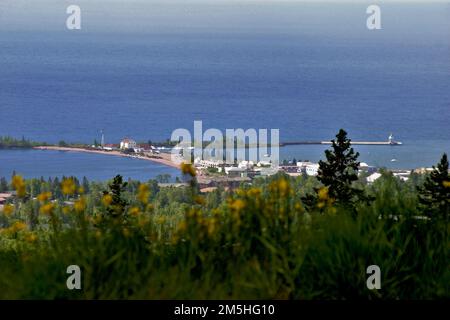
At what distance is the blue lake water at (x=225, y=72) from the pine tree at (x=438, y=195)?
15910 millimetres

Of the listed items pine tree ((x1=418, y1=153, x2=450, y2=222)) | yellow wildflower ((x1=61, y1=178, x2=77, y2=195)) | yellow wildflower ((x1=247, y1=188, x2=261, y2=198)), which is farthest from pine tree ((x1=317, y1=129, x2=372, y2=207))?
yellow wildflower ((x1=61, y1=178, x2=77, y2=195))

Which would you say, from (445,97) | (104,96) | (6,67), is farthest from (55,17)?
(445,97)

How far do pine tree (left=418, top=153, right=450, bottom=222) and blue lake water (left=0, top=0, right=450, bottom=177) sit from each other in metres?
15.9

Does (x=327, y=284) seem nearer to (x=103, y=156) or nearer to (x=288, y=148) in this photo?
(x=103, y=156)

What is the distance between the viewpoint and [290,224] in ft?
10.1

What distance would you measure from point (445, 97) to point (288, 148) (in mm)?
18985

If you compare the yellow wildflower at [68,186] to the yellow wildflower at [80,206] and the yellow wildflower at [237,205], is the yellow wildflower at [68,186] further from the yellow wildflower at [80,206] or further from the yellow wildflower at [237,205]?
the yellow wildflower at [237,205]

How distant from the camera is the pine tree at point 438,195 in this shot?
3.51m

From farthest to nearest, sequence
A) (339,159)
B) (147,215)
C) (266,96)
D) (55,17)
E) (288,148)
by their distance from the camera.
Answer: (266,96)
(55,17)
(288,148)
(339,159)
(147,215)

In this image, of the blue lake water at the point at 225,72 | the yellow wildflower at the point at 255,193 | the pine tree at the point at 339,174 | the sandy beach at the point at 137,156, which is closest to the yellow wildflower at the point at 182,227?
the yellow wildflower at the point at 255,193

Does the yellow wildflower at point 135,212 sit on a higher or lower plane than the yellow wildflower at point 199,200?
lower

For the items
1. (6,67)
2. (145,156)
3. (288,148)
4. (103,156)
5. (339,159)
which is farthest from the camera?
(6,67)

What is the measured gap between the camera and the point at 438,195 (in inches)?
151

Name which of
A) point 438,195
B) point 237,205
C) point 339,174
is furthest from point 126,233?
point 339,174
